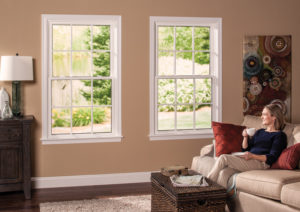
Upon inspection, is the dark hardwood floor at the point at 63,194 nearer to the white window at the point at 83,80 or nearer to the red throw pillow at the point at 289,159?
the white window at the point at 83,80

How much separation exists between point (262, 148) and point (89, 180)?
8.07 ft

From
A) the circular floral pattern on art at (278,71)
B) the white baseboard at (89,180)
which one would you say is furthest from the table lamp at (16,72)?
the circular floral pattern on art at (278,71)

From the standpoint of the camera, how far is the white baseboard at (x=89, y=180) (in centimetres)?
573

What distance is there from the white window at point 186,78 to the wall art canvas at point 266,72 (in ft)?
1.43

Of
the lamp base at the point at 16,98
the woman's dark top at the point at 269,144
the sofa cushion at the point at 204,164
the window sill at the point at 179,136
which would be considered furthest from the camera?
the window sill at the point at 179,136

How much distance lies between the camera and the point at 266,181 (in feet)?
13.2

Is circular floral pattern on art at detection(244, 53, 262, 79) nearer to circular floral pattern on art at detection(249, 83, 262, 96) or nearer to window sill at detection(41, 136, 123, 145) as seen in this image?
circular floral pattern on art at detection(249, 83, 262, 96)

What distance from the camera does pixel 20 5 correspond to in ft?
18.3

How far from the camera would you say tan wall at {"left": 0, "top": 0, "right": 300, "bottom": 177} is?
561 centimetres

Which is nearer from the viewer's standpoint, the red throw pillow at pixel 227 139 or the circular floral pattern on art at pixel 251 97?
the red throw pillow at pixel 227 139

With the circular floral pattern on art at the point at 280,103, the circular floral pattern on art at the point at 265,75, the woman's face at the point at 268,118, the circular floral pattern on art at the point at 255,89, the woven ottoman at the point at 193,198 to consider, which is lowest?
the woven ottoman at the point at 193,198

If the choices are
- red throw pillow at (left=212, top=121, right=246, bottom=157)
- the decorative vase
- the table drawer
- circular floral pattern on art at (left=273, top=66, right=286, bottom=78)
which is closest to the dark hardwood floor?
the table drawer

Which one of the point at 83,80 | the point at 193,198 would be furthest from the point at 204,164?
the point at 83,80

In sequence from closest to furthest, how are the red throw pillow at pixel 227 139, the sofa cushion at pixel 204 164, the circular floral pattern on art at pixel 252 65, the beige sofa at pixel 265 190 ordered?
the beige sofa at pixel 265 190, the sofa cushion at pixel 204 164, the red throw pillow at pixel 227 139, the circular floral pattern on art at pixel 252 65
